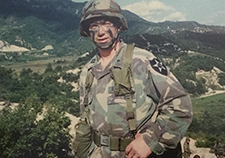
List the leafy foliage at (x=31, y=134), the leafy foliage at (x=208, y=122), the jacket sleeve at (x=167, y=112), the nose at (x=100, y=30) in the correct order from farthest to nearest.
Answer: the leafy foliage at (x=208, y=122), the leafy foliage at (x=31, y=134), the nose at (x=100, y=30), the jacket sleeve at (x=167, y=112)

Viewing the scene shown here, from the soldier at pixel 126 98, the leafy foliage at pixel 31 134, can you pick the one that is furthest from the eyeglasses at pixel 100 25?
the leafy foliage at pixel 31 134

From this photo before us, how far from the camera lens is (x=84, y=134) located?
2898mm

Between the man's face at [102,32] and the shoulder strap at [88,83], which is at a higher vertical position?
the man's face at [102,32]

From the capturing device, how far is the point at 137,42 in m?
81.4

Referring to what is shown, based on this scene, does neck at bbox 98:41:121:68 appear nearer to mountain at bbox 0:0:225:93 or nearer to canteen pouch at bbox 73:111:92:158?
canteen pouch at bbox 73:111:92:158

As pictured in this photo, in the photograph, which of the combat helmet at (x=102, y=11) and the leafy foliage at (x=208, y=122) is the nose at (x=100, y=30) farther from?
the leafy foliage at (x=208, y=122)

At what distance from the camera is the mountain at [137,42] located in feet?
231

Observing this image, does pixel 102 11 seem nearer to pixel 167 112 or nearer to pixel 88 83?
pixel 88 83

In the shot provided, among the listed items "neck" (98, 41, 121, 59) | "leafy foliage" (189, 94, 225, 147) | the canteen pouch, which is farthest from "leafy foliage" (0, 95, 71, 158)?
"neck" (98, 41, 121, 59)

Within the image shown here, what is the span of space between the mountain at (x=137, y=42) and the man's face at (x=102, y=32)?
63.4 ft

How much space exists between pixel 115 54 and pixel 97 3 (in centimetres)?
59

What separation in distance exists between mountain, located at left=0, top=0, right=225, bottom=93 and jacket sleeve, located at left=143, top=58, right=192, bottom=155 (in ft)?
65.4

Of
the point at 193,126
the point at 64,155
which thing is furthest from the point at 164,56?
the point at 64,155

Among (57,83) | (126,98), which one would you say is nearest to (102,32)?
(126,98)
